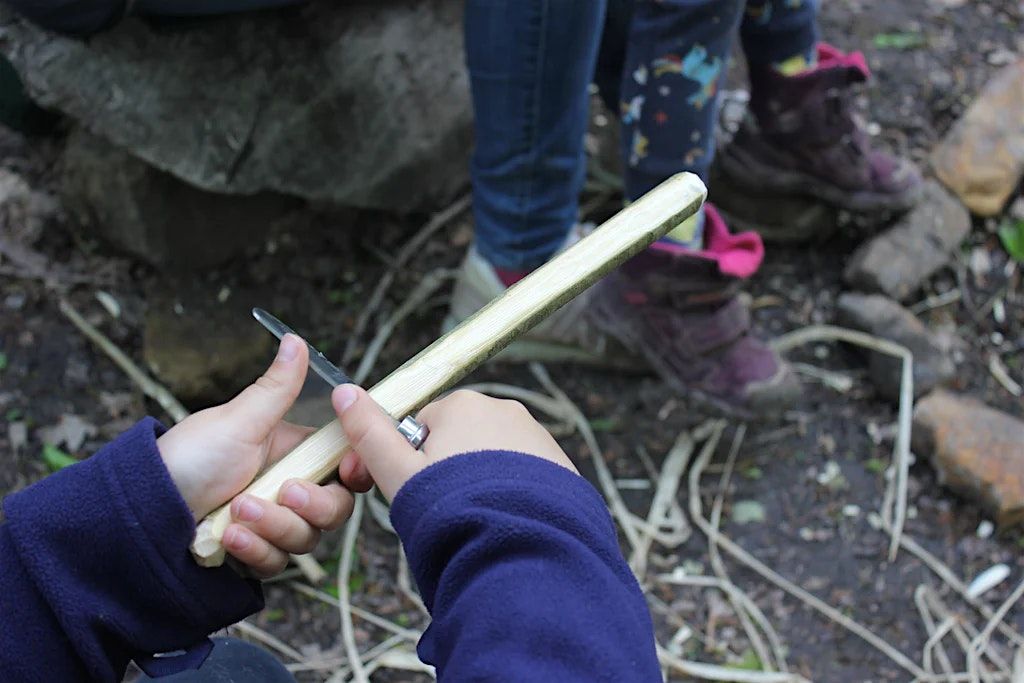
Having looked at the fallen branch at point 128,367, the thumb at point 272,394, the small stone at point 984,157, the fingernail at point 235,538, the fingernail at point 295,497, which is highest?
the thumb at point 272,394

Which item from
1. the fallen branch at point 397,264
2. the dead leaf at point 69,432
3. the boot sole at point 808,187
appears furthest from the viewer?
the boot sole at point 808,187

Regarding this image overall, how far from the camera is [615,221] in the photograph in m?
0.95

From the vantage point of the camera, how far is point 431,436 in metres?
0.90

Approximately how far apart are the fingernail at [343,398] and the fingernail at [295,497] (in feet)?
0.24

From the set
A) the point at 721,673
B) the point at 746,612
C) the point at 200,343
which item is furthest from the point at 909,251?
the point at 200,343

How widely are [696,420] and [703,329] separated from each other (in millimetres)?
201

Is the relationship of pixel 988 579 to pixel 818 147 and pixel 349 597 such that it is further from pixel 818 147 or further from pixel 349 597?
pixel 349 597

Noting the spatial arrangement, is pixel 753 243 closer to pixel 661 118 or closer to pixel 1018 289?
pixel 661 118

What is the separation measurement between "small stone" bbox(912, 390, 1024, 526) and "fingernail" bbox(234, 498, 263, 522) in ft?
4.40

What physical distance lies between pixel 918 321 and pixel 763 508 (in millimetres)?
512

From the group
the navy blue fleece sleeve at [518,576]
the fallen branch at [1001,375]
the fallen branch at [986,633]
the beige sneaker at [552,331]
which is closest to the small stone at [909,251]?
the fallen branch at [1001,375]

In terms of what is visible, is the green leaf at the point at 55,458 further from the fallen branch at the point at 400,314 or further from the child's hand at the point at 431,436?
the child's hand at the point at 431,436

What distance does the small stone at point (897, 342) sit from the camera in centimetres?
193

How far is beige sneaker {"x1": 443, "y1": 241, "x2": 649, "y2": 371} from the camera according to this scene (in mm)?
1796
